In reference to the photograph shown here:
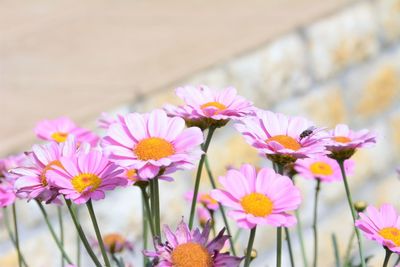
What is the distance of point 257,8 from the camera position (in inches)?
122

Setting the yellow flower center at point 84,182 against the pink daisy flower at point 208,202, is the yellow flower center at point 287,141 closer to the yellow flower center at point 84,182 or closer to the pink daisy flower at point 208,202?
the yellow flower center at point 84,182

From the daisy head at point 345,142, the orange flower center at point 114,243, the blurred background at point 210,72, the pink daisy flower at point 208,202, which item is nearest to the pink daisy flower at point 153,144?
the daisy head at point 345,142

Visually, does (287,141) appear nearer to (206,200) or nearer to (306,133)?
(306,133)

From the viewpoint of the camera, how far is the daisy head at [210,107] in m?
0.87

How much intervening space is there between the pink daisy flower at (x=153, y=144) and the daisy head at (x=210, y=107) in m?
0.04

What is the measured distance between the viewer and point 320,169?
117 cm

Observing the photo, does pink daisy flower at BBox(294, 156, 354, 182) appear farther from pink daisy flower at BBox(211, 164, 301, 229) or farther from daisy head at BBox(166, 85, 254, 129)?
pink daisy flower at BBox(211, 164, 301, 229)

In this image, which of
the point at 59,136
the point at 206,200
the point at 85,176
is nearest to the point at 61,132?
the point at 59,136

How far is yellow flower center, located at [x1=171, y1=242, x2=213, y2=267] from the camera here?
0.73 meters

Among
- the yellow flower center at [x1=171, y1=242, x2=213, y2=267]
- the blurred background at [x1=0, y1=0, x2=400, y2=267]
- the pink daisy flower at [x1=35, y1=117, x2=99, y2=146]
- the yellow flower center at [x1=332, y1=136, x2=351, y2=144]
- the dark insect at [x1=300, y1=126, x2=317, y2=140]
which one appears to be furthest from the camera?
the blurred background at [x1=0, y1=0, x2=400, y2=267]

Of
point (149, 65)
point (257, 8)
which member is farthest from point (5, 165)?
point (257, 8)

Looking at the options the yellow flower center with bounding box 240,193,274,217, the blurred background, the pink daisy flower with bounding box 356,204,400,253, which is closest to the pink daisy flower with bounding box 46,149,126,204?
the yellow flower center with bounding box 240,193,274,217

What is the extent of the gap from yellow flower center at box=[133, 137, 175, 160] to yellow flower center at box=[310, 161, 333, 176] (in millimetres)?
397

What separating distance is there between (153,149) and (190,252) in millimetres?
97
